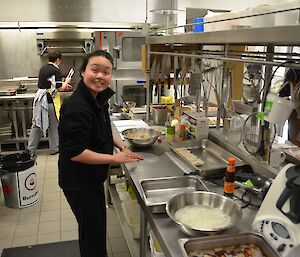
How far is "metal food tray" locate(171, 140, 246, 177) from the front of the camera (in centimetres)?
186

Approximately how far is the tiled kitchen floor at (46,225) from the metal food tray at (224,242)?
144 cm

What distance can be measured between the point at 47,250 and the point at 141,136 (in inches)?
46.7

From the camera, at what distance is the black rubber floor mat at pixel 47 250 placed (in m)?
2.51

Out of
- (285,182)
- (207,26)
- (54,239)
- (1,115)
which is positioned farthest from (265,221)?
(1,115)

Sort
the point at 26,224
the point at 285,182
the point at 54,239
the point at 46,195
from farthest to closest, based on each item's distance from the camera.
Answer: the point at 46,195
the point at 26,224
the point at 54,239
the point at 285,182

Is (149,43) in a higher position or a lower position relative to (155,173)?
higher

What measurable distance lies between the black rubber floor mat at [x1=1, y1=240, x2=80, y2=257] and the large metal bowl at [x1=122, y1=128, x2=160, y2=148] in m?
1.00

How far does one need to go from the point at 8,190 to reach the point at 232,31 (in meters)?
2.70

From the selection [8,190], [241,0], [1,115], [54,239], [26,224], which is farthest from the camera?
[241,0]

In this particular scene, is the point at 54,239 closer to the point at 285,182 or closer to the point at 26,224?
the point at 26,224

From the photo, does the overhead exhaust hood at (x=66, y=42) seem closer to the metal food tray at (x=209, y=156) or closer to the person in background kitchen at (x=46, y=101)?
the person in background kitchen at (x=46, y=101)

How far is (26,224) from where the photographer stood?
2.96 meters

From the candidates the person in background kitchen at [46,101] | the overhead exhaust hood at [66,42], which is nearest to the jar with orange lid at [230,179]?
the person in background kitchen at [46,101]

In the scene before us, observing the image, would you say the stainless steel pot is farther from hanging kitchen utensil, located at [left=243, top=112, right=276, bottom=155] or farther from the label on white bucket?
the label on white bucket
